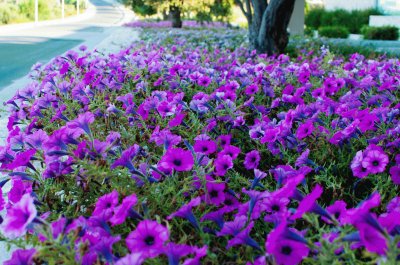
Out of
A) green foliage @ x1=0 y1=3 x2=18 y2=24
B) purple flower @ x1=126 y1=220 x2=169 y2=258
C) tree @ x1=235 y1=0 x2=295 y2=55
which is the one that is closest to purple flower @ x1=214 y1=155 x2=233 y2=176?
purple flower @ x1=126 y1=220 x2=169 y2=258

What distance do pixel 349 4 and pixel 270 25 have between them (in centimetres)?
2155

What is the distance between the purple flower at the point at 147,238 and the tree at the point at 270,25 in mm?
7316

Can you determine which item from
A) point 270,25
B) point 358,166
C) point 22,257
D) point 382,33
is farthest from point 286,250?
point 382,33

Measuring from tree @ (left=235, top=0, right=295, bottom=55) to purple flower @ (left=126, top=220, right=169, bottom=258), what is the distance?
7316 mm

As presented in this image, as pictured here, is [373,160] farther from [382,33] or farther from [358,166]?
[382,33]

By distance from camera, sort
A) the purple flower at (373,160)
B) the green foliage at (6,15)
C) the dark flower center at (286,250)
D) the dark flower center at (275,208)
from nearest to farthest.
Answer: the dark flower center at (286,250)
the dark flower center at (275,208)
the purple flower at (373,160)
the green foliage at (6,15)

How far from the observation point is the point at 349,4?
2817 cm

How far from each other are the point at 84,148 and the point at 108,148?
0.09 metres

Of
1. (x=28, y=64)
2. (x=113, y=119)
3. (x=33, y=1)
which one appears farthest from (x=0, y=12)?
(x=113, y=119)

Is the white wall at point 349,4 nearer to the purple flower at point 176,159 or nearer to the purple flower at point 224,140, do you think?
the purple flower at point 224,140

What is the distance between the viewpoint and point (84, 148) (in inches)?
72.7

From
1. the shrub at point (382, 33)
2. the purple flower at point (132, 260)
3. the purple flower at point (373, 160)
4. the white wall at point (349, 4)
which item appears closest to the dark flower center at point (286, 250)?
the purple flower at point (132, 260)

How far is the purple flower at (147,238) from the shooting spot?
49.0 inches

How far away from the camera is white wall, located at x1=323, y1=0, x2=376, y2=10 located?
27.0 metres
